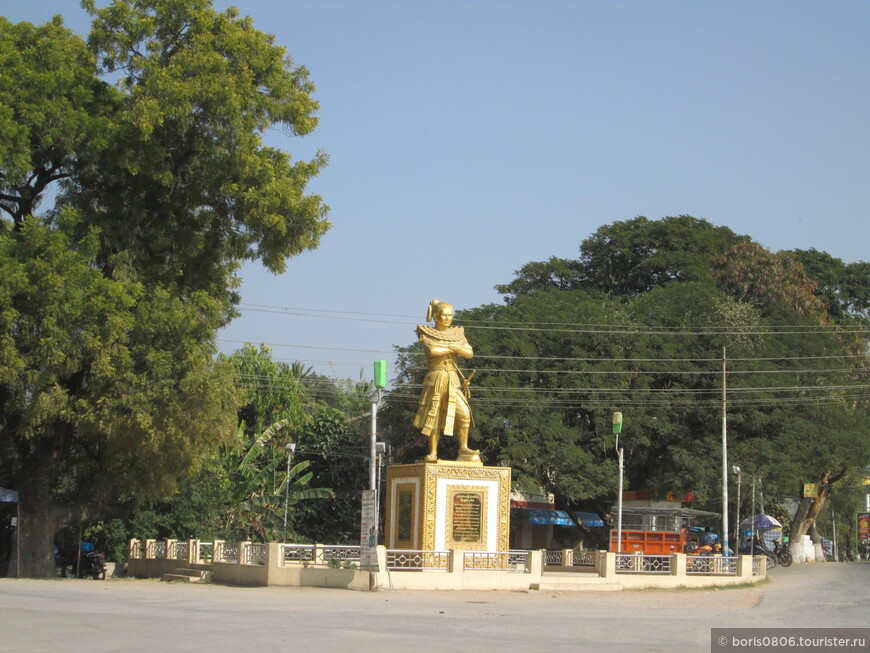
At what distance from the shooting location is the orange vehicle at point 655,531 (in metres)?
31.6

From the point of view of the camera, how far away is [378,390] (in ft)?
83.9

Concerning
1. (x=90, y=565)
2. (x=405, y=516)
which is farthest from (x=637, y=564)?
(x=90, y=565)

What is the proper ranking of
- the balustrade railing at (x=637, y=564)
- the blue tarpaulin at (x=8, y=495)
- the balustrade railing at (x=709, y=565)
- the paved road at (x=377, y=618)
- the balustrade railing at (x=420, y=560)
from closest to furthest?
the paved road at (x=377, y=618)
the balustrade railing at (x=420, y=560)
the blue tarpaulin at (x=8, y=495)
the balustrade railing at (x=637, y=564)
the balustrade railing at (x=709, y=565)

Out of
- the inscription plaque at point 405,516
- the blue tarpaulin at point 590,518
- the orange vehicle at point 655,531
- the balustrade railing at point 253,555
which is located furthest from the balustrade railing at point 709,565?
the blue tarpaulin at point 590,518

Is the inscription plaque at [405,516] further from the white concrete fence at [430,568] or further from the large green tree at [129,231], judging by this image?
the large green tree at [129,231]

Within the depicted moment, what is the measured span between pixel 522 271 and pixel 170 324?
104ft

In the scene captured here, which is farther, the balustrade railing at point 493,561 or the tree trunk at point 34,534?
the tree trunk at point 34,534

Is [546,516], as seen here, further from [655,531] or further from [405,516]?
[405,516]

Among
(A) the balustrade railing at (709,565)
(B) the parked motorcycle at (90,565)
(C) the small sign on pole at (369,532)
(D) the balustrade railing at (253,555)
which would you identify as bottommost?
(B) the parked motorcycle at (90,565)

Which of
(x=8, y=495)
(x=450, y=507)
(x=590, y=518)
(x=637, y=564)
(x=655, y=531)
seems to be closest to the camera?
(x=450, y=507)

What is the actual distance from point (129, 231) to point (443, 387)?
8.40 meters

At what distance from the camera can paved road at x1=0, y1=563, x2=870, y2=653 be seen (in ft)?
34.9

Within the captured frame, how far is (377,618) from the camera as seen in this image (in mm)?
13836

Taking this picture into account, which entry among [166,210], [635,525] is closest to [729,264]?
[635,525]
